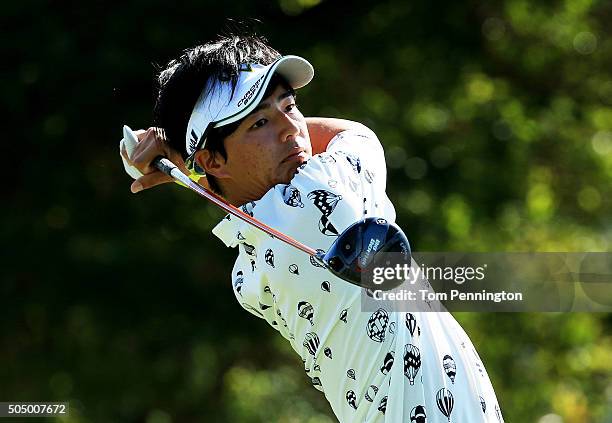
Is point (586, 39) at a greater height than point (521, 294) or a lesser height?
greater

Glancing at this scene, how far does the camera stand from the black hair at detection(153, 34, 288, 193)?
2.58 meters

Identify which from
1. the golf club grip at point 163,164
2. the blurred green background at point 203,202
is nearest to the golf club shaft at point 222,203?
the golf club grip at point 163,164

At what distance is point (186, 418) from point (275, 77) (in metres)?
5.19

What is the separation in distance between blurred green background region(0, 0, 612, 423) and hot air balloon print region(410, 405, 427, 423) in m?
4.64

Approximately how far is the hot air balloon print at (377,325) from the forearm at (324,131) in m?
0.57

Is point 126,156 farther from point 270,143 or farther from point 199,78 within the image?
point 270,143

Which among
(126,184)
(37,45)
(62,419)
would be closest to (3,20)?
(37,45)

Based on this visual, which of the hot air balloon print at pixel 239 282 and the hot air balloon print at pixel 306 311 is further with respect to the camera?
the hot air balloon print at pixel 239 282

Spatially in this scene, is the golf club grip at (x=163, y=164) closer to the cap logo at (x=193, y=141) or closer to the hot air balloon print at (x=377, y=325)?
the cap logo at (x=193, y=141)

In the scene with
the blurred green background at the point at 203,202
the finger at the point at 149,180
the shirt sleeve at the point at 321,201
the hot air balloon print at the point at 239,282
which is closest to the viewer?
the shirt sleeve at the point at 321,201

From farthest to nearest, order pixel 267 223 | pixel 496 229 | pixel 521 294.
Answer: pixel 496 229 < pixel 521 294 < pixel 267 223

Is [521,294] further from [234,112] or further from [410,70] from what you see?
[234,112]

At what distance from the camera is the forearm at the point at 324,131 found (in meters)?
2.84

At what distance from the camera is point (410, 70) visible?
7.38m
